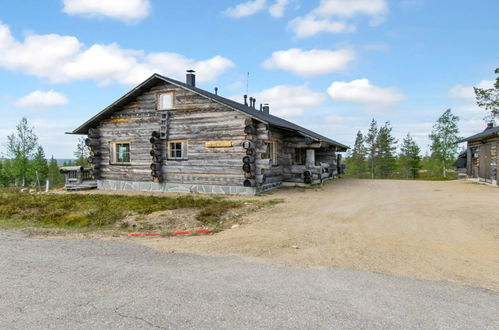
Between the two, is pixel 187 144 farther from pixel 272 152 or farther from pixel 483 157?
pixel 483 157

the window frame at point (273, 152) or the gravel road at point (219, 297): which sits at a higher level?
the window frame at point (273, 152)

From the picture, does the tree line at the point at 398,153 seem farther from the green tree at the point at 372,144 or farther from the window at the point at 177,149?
the window at the point at 177,149

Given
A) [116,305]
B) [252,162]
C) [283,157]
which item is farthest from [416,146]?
[116,305]

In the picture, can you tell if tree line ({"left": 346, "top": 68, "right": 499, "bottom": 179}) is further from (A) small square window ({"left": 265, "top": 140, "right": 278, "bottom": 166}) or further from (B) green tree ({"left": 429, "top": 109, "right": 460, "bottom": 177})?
(A) small square window ({"left": 265, "top": 140, "right": 278, "bottom": 166})

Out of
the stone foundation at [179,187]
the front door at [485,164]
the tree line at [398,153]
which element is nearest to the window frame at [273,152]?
the stone foundation at [179,187]

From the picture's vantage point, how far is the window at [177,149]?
15906mm

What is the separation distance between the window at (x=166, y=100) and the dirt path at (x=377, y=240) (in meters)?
8.49

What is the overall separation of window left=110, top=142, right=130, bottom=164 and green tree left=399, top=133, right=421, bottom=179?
108 feet

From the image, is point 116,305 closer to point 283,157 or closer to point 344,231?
point 344,231

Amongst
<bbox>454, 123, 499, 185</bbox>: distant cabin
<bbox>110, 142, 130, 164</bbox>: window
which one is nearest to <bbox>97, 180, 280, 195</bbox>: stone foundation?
<bbox>110, 142, 130, 164</bbox>: window

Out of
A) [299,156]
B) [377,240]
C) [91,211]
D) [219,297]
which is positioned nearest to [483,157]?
[299,156]

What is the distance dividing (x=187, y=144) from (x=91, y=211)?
640 cm

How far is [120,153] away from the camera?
18.0 meters

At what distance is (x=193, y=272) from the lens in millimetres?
4953
